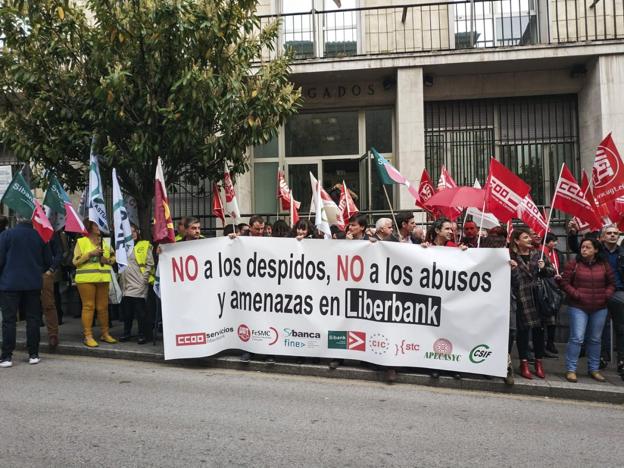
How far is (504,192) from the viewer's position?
6570 millimetres

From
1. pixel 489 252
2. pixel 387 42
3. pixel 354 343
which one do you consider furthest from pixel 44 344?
pixel 387 42

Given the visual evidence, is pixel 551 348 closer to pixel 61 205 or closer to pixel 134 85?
pixel 134 85

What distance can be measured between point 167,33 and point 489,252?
5006 millimetres

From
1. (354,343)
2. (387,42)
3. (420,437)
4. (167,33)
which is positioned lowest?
(420,437)

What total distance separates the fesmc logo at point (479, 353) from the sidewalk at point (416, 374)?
0.73ft

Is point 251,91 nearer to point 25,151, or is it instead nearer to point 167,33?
point 167,33

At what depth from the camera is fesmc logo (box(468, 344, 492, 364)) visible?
6176mm

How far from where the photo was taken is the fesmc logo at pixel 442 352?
20.5ft

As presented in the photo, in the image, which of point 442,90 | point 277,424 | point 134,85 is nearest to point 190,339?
point 277,424

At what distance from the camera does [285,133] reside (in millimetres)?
13773

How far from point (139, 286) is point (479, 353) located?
16.0 ft

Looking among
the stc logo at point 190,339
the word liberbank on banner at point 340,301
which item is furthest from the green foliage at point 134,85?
the stc logo at point 190,339

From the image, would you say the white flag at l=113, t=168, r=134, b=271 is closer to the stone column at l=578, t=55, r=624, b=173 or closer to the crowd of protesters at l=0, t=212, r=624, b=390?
the crowd of protesters at l=0, t=212, r=624, b=390

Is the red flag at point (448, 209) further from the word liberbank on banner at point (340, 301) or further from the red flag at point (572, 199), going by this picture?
the word liberbank on banner at point (340, 301)
